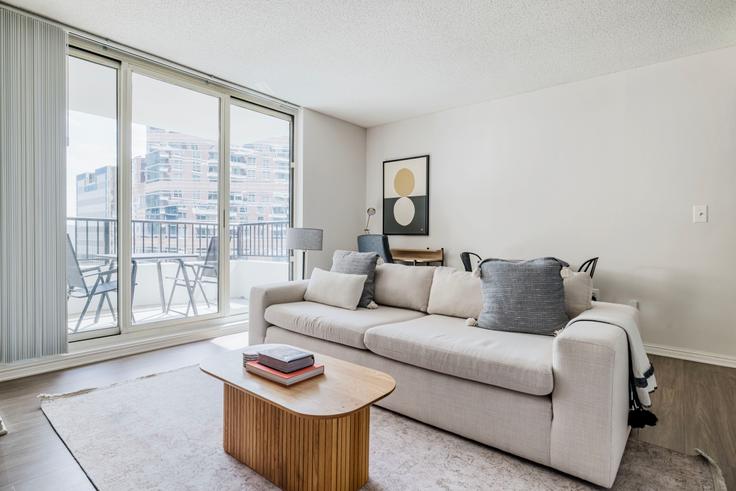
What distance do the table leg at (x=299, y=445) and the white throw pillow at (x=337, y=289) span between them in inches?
51.1

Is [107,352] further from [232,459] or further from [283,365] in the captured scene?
[283,365]

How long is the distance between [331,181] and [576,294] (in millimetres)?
3405

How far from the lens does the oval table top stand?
4.48ft

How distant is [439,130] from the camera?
4758mm

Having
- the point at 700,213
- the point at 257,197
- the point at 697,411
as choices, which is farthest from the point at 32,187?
the point at 700,213

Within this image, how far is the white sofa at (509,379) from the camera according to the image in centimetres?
154

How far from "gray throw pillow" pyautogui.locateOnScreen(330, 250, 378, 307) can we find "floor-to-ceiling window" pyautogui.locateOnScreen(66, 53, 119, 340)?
195 centimetres

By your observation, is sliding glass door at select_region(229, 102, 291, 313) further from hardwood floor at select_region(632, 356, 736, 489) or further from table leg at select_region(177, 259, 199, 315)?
hardwood floor at select_region(632, 356, 736, 489)

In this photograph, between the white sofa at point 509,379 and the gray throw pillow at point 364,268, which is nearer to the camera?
the white sofa at point 509,379

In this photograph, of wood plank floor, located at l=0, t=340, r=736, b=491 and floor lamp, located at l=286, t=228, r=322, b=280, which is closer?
wood plank floor, located at l=0, t=340, r=736, b=491

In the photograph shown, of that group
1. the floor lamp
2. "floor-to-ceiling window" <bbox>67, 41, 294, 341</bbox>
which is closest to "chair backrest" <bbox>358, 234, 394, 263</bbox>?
the floor lamp

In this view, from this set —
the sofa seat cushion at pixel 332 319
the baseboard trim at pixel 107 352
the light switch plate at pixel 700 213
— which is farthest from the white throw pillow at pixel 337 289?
the light switch plate at pixel 700 213

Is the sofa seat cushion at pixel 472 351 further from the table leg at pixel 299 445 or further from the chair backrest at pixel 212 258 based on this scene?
the chair backrest at pixel 212 258

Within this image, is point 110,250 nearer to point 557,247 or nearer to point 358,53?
point 358,53
